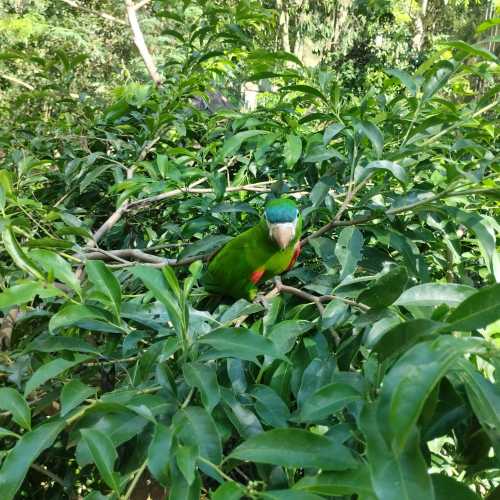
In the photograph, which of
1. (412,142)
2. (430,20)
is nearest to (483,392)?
(412,142)

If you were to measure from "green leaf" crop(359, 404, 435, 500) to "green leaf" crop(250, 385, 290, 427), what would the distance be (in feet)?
0.88

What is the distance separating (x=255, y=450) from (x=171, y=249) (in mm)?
1120

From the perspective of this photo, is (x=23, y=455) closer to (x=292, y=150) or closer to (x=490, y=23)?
(x=292, y=150)

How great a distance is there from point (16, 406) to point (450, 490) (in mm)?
565

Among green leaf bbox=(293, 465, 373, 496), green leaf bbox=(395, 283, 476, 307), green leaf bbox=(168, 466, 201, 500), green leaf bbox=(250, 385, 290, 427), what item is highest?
green leaf bbox=(395, 283, 476, 307)

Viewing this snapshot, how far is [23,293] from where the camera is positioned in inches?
27.6

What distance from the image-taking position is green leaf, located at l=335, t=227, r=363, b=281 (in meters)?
0.91

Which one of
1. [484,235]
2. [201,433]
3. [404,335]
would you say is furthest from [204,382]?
[484,235]

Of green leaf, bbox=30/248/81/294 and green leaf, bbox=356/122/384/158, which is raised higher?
green leaf, bbox=356/122/384/158

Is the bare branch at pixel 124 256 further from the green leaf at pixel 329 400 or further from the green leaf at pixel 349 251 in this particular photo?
the green leaf at pixel 329 400

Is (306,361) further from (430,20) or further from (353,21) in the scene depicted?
(430,20)

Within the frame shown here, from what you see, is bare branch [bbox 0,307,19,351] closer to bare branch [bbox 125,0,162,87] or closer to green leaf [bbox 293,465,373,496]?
green leaf [bbox 293,465,373,496]

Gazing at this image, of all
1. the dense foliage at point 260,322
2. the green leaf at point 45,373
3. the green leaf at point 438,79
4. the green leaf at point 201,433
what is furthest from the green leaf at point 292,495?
the green leaf at point 438,79

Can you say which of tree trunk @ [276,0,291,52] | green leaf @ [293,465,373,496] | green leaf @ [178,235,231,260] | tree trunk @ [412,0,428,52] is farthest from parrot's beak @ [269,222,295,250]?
tree trunk @ [412,0,428,52]
